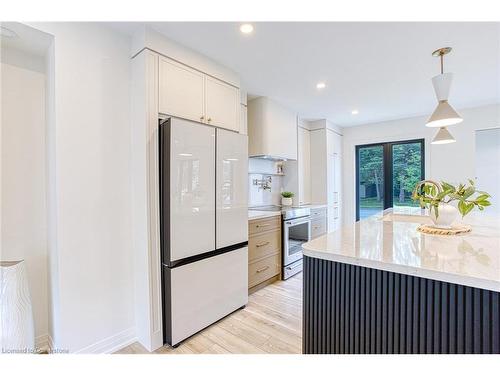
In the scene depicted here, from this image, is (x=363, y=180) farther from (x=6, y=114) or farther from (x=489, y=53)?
(x=6, y=114)

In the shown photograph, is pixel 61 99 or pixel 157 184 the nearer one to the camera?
pixel 61 99

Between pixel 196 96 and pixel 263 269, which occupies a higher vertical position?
pixel 196 96

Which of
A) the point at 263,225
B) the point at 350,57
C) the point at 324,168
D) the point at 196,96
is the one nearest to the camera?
the point at 196,96

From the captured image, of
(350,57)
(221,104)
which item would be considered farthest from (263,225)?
(350,57)

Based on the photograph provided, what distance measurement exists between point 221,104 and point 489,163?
14.5 feet

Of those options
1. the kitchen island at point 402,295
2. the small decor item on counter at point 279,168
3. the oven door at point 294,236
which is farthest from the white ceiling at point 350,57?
the oven door at point 294,236

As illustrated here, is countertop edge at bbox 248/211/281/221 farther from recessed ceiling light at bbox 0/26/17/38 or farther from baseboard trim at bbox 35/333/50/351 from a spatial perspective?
recessed ceiling light at bbox 0/26/17/38

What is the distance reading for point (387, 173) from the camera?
4840 mm

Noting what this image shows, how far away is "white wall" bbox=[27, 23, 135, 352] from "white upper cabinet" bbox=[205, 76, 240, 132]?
69cm

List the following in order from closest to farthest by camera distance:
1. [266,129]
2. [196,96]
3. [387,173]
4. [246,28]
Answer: [246,28], [196,96], [266,129], [387,173]

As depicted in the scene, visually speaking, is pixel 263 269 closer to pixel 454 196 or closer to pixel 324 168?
pixel 454 196

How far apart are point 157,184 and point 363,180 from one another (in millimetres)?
4447
